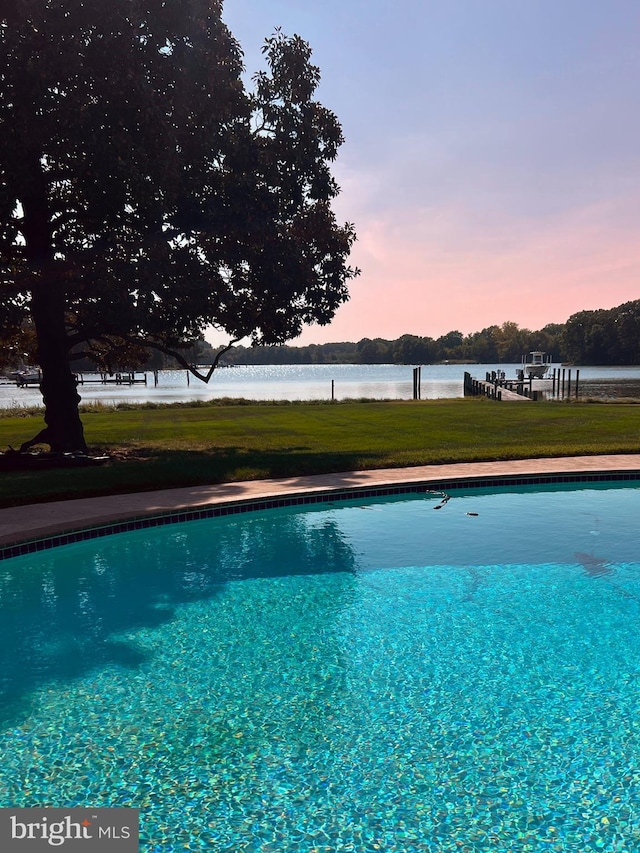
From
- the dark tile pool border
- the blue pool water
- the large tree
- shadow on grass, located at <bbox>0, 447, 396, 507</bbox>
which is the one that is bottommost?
the blue pool water

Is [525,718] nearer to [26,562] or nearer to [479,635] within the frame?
[479,635]

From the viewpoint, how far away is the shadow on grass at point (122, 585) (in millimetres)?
5395

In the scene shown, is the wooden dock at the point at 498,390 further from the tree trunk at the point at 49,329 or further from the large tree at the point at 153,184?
the tree trunk at the point at 49,329

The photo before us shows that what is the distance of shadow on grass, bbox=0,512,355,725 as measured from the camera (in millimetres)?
5395

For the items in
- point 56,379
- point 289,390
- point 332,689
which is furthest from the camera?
point 289,390

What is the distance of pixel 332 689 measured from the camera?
16.0 feet

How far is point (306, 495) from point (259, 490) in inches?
34.5

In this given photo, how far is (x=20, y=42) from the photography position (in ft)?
39.4

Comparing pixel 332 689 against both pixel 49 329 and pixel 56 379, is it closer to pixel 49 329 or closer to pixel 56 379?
pixel 56 379

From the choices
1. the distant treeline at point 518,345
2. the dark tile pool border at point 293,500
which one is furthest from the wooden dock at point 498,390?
the distant treeline at point 518,345

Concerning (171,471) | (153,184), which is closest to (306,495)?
(171,471)

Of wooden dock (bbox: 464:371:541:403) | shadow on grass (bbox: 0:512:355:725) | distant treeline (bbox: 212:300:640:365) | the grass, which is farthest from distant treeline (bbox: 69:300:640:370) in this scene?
shadow on grass (bbox: 0:512:355:725)

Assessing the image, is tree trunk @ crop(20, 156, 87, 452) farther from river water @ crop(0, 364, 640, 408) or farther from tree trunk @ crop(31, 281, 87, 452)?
river water @ crop(0, 364, 640, 408)

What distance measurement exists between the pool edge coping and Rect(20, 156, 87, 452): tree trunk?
20.0 feet
